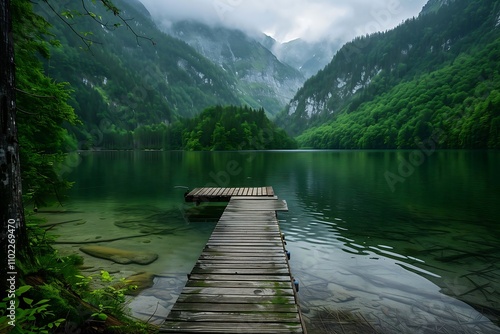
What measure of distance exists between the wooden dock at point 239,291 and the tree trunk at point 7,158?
2508 millimetres

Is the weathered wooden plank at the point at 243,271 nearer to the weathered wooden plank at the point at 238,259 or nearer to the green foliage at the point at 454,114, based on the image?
the weathered wooden plank at the point at 238,259

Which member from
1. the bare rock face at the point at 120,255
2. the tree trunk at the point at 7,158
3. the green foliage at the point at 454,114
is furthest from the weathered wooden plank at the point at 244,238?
the green foliage at the point at 454,114

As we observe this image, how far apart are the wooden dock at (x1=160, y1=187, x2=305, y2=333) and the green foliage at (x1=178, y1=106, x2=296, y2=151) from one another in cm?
15187

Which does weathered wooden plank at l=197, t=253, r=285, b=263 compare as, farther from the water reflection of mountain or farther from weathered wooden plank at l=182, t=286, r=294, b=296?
the water reflection of mountain

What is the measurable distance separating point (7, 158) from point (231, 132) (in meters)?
158

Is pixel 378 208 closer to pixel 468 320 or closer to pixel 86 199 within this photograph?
pixel 468 320

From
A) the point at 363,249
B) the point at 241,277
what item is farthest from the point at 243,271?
the point at 363,249

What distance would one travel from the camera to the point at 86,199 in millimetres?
25812

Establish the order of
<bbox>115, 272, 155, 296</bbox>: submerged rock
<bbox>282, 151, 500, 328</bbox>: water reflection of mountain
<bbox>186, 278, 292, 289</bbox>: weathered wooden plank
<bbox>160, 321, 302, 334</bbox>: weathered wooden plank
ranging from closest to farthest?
<bbox>160, 321, 302, 334</bbox>: weathered wooden plank → <bbox>186, 278, 292, 289</bbox>: weathered wooden plank → <bbox>115, 272, 155, 296</bbox>: submerged rock → <bbox>282, 151, 500, 328</bbox>: water reflection of mountain

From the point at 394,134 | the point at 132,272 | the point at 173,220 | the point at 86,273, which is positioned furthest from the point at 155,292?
the point at 394,134

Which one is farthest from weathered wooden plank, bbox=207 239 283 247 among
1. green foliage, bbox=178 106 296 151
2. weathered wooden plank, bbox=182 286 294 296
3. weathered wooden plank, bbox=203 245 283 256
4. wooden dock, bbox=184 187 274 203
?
green foliage, bbox=178 106 296 151

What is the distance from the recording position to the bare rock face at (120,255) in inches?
461

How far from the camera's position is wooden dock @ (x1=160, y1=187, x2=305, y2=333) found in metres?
5.24

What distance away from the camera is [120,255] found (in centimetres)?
1222
